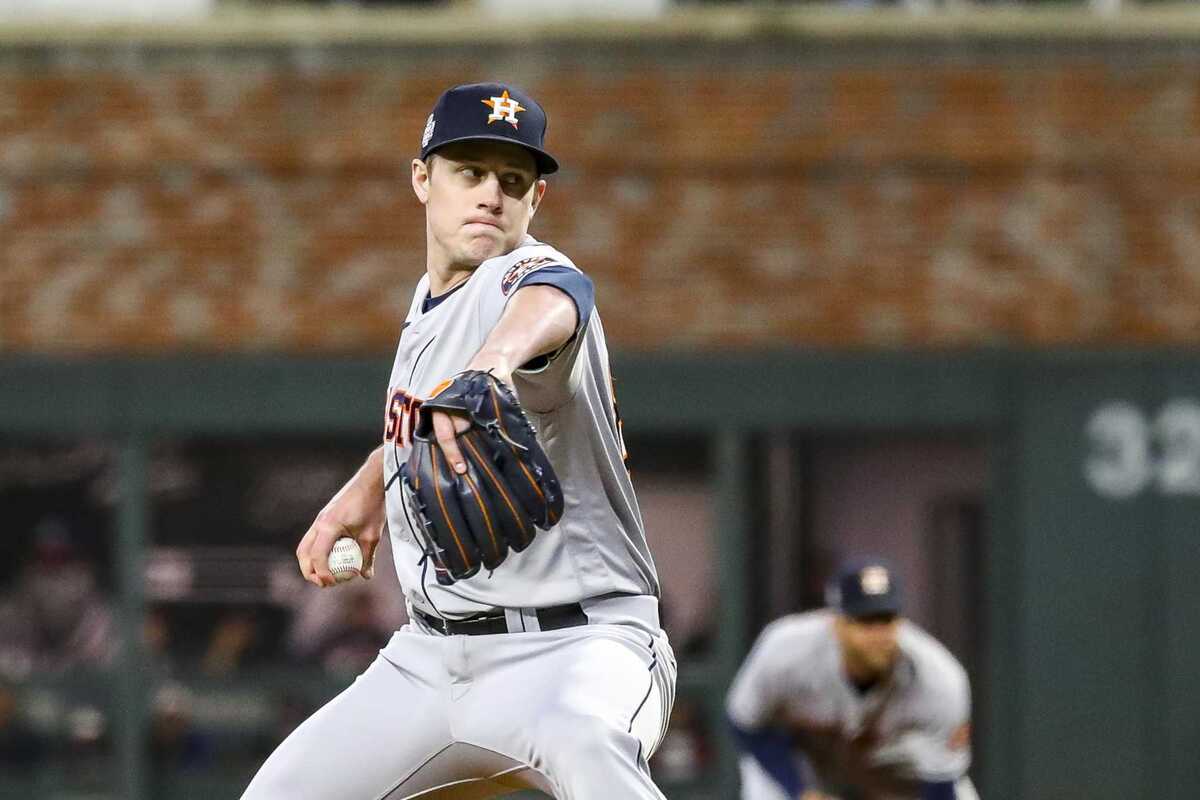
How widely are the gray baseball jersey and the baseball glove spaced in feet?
1.46

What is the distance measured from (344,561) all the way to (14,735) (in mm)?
7707

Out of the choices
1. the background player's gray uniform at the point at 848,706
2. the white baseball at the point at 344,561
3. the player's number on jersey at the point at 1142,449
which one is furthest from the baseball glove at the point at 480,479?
the player's number on jersey at the point at 1142,449

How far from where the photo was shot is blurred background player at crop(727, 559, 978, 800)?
7.00 m

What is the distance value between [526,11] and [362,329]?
1.99 meters

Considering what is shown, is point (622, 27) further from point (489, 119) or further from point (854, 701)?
point (489, 119)

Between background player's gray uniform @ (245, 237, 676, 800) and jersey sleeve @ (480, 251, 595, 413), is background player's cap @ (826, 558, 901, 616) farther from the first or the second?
jersey sleeve @ (480, 251, 595, 413)

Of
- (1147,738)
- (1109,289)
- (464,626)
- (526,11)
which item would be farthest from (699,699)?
(464,626)

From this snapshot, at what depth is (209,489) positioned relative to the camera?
1106cm

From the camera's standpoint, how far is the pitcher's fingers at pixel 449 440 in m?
3.16

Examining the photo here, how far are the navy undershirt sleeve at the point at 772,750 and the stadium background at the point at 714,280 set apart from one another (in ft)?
10.8

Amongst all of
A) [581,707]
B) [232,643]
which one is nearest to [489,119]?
[581,707]

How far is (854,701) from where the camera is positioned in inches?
293

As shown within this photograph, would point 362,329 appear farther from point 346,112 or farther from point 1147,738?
point 1147,738

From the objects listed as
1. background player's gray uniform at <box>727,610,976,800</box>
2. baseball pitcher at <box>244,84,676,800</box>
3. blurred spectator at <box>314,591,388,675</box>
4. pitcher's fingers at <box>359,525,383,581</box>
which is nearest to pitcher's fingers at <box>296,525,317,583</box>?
baseball pitcher at <box>244,84,676,800</box>
